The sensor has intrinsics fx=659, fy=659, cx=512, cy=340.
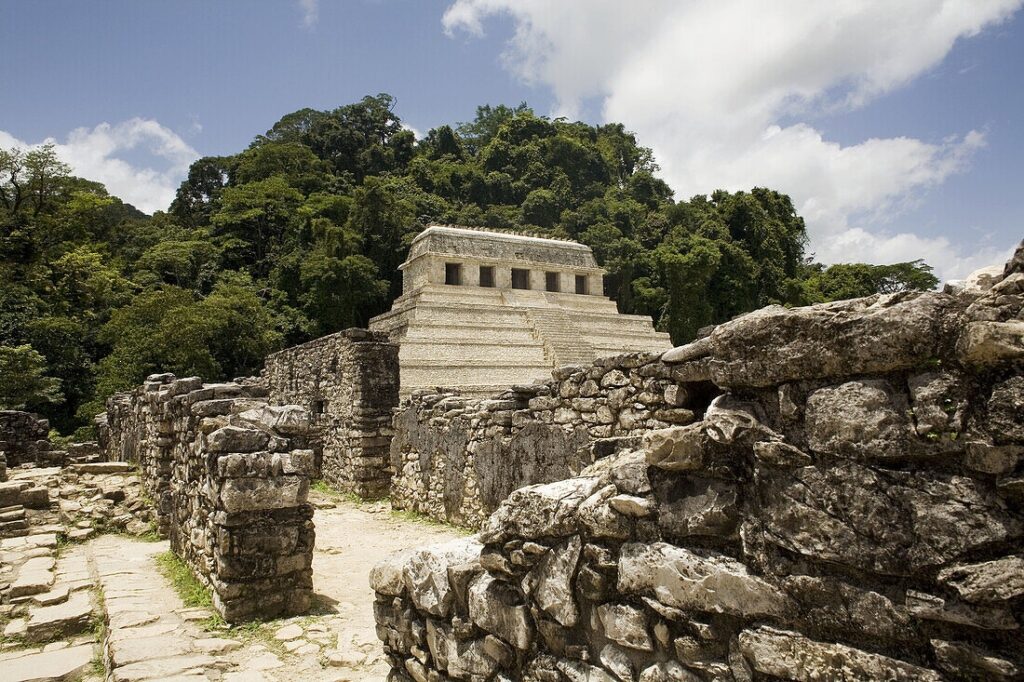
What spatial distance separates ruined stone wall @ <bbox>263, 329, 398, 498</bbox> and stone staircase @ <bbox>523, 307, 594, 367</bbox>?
1052 cm

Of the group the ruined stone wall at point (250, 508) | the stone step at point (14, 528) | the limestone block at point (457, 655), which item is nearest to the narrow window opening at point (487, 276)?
the stone step at point (14, 528)

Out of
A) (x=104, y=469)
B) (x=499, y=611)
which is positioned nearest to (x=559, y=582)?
(x=499, y=611)

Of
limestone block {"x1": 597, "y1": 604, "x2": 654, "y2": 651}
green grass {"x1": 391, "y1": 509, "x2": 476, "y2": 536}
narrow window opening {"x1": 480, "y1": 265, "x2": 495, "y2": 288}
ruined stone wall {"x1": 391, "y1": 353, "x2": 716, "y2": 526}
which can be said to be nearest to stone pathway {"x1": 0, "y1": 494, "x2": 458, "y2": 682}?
green grass {"x1": 391, "y1": 509, "x2": 476, "y2": 536}

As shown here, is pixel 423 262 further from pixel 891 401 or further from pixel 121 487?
pixel 891 401

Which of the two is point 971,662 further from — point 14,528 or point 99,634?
point 14,528

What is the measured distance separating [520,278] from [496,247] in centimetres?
181

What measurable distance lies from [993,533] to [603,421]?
4.39m

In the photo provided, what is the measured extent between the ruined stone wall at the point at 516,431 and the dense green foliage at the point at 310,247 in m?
13.6

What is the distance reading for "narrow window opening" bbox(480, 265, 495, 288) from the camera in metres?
29.0

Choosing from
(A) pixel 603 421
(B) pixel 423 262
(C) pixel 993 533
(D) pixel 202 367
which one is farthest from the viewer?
(B) pixel 423 262

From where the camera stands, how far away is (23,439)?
51.0 feet

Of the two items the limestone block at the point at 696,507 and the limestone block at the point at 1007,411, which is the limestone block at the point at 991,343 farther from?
the limestone block at the point at 696,507

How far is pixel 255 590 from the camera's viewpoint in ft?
16.4

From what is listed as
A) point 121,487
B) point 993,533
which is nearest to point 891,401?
point 993,533
